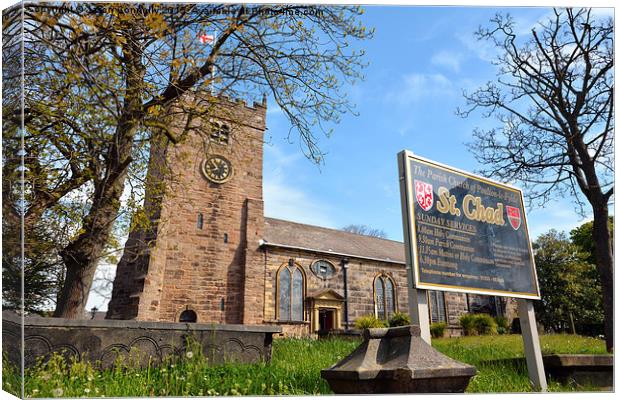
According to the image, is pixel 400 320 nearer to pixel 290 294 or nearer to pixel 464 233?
pixel 290 294

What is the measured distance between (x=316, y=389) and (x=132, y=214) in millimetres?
6401

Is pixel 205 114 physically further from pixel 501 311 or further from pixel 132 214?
pixel 501 311

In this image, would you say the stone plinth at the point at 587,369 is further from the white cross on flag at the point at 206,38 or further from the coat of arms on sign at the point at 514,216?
the white cross on flag at the point at 206,38

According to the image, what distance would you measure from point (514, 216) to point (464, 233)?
5.71ft

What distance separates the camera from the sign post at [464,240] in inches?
235

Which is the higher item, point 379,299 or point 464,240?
point 379,299

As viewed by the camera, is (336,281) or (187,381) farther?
(336,281)

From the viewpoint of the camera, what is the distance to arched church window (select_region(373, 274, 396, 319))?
2639 centimetres

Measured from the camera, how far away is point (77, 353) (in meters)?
5.98

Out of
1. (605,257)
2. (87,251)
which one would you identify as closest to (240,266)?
(87,251)

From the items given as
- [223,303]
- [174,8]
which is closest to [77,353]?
[174,8]

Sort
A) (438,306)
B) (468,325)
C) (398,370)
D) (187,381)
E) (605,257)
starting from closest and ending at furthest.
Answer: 1. (398,370)
2. (187,381)
3. (605,257)
4. (468,325)
5. (438,306)

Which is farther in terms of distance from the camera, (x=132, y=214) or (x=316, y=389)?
(x=132, y=214)

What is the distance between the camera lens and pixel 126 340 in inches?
251
